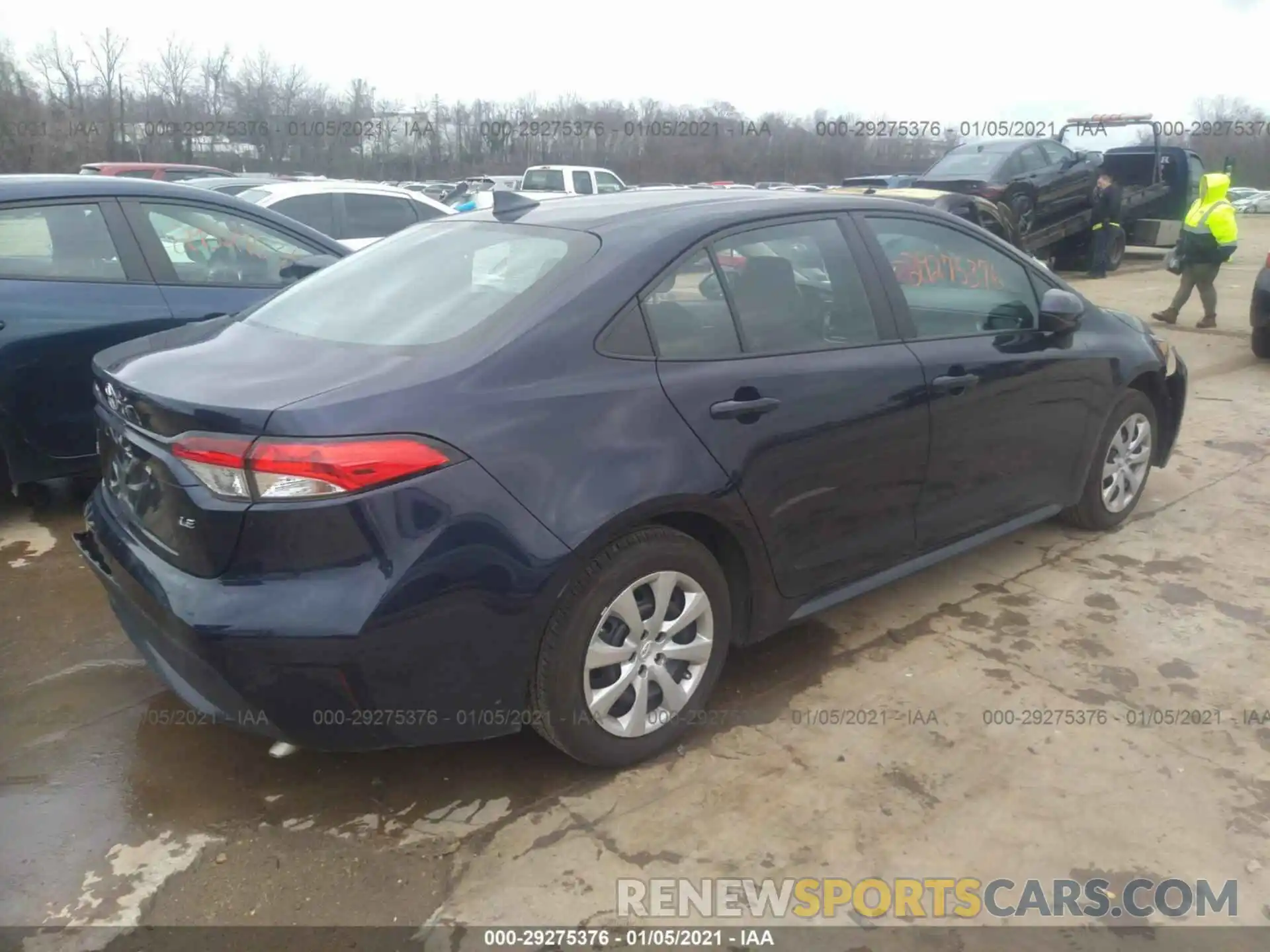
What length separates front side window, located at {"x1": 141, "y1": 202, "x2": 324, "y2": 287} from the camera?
470 cm

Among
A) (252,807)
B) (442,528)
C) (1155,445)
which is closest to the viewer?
(442,528)

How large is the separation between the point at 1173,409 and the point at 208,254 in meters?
4.84

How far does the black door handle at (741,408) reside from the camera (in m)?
2.79

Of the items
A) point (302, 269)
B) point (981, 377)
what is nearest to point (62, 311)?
point (302, 269)

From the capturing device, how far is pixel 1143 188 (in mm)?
16531

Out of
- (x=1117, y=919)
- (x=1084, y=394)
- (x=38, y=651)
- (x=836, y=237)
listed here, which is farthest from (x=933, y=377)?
(x=38, y=651)

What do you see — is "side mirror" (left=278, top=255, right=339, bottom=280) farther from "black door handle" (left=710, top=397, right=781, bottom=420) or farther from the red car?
the red car

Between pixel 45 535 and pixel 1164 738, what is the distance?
4.61 m

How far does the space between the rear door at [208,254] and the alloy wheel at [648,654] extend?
2.93 m

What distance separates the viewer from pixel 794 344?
3.08 m

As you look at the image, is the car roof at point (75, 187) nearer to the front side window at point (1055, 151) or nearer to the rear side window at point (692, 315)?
the rear side window at point (692, 315)

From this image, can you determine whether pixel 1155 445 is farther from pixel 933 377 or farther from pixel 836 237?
pixel 836 237

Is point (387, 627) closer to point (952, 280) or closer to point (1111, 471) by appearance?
point (952, 280)

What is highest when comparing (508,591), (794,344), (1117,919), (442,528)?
(794,344)
